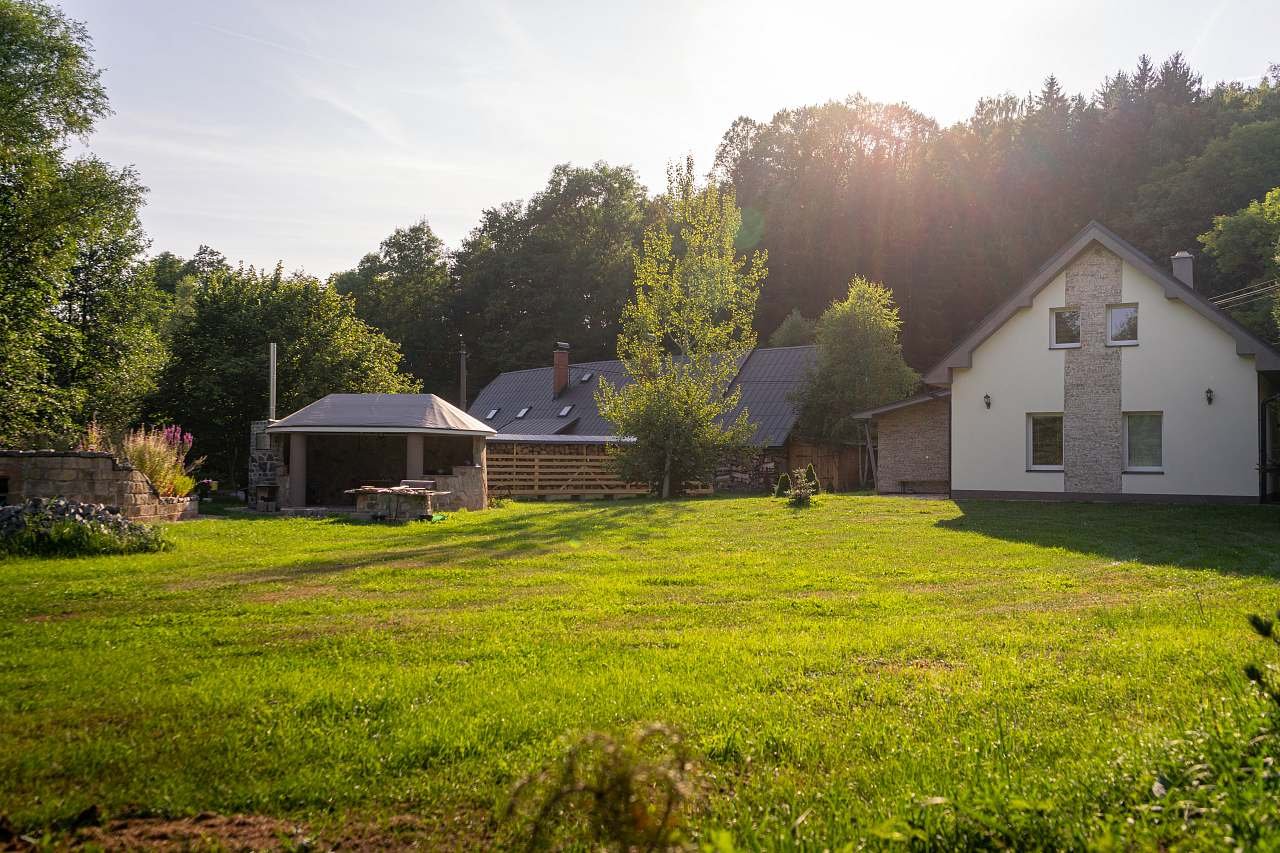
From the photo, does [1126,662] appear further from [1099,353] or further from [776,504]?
[1099,353]

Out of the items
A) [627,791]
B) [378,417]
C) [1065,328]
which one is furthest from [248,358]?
[627,791]

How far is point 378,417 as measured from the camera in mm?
20438

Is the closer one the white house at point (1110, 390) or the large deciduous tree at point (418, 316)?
the white house at point (1110, 390)

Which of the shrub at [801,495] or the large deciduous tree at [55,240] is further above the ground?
the large deciduous tree at [55,240]

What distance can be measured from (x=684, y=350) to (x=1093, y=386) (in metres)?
10.4

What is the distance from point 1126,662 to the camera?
17.8 feet

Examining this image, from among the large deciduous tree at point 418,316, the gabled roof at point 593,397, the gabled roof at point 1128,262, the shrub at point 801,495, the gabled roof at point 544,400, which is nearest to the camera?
the gabled roof at point 1128,262

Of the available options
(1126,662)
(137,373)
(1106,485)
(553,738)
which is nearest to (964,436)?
(1106,485)

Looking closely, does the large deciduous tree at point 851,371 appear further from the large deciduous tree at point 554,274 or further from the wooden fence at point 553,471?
the large deciduous tree at point 554,274

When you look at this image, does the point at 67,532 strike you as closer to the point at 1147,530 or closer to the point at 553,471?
the point at 1147,530

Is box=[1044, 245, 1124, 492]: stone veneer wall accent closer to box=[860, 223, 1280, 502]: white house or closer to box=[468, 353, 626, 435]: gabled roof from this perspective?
box=[860, 223, 1280, 502]: white house

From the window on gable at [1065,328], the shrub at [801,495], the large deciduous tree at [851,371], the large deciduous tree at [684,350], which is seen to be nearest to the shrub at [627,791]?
the shrub at [801,495]

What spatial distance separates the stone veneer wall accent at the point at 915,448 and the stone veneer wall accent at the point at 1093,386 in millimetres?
5896

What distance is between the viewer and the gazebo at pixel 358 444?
65.3ft
